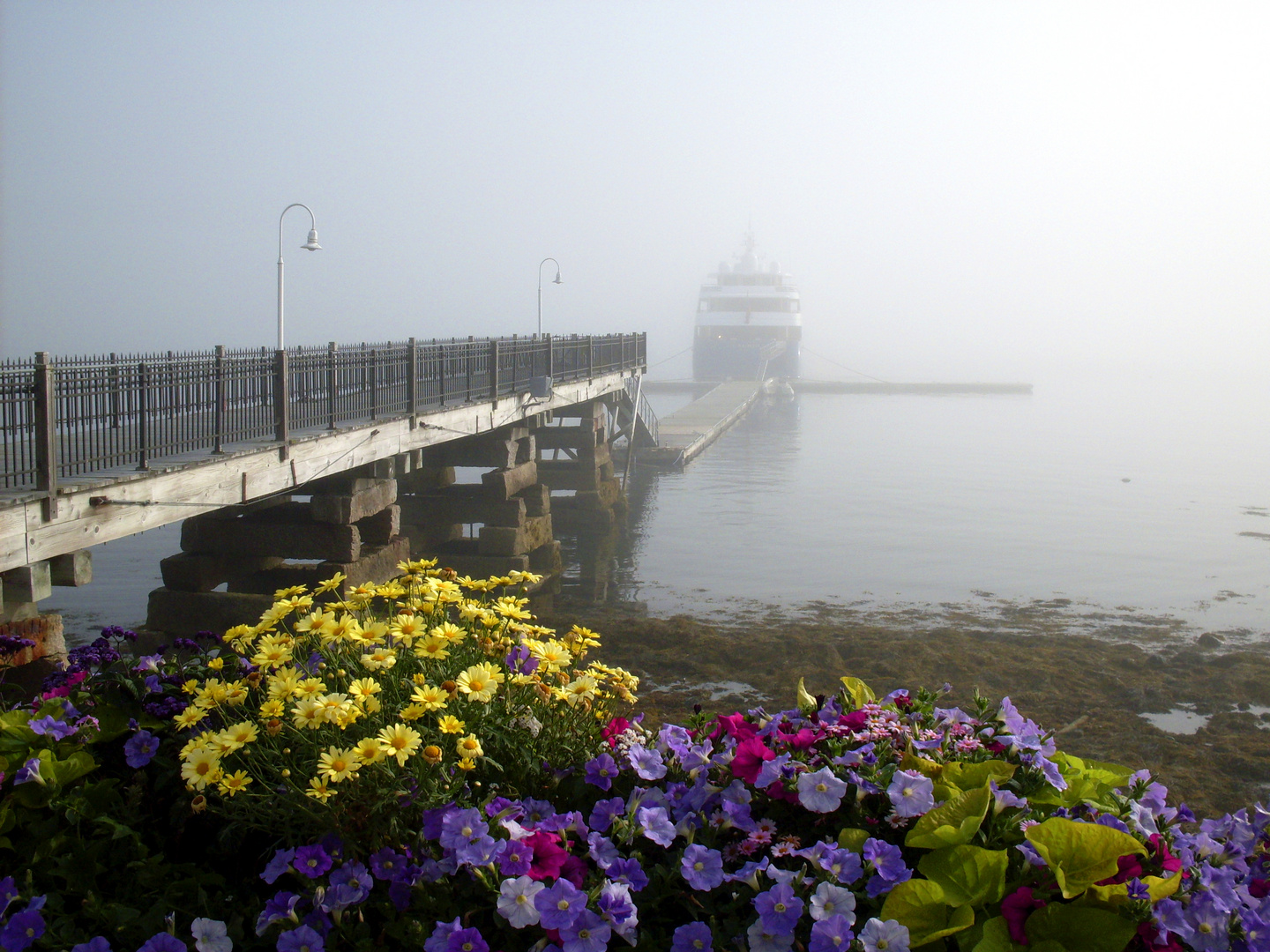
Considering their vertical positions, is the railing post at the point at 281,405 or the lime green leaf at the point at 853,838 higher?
the railing post at the point at 281,405

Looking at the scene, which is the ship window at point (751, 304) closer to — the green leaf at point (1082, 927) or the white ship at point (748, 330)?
the white ship at point (748, 330)

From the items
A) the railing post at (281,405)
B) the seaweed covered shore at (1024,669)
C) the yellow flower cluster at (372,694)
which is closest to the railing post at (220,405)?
the railing post at (281,405)

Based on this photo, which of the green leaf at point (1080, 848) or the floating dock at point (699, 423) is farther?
the floating dock at point (699, 423)

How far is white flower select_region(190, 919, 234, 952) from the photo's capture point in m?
2.43

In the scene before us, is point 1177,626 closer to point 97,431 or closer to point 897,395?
point 97,431

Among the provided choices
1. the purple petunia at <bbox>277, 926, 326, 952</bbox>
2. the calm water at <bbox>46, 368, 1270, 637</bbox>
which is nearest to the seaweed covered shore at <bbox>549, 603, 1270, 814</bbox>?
the calm water at <bbox>46, 368, 1270, 637</bbox>

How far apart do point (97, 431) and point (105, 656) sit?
529cm

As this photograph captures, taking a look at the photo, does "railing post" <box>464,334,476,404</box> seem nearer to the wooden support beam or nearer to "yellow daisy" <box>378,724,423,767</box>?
the wooden support beam

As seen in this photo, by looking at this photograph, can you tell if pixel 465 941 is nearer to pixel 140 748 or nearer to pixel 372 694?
pixel 372 694

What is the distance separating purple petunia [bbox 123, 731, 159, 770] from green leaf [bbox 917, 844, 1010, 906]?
2021mm

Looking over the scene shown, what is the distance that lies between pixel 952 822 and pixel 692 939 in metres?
0.65

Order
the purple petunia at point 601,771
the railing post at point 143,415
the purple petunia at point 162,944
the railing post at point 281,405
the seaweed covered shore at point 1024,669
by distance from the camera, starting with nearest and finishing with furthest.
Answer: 1. the purple petunia at point 162,944
2. the purple petunia at point 601,771
3. the railing post at point 143,415
4. the seaweed covered shore at point 1024,669
5. the railing post at point 281,405

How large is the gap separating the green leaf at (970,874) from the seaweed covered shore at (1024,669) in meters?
5.90

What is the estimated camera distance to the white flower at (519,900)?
7.73 ft
